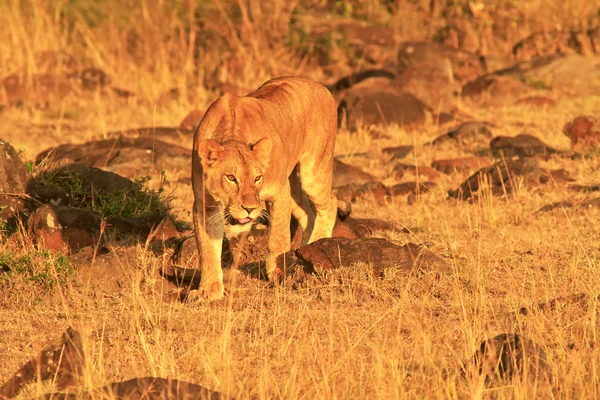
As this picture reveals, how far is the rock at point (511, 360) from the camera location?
15.3 ft

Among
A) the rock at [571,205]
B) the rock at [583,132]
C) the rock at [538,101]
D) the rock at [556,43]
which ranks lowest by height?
the rock at [571,205]

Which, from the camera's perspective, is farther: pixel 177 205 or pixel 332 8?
pixel 332 8

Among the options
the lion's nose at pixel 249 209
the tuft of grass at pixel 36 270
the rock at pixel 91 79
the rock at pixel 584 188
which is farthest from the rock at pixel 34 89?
the lion's nose at pixel 249 209

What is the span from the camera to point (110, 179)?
8789 millimetres

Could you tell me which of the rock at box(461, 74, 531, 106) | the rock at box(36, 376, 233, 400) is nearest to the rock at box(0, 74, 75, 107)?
the rock at box(461, 74, 531, 106)

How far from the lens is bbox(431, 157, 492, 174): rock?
11180mm

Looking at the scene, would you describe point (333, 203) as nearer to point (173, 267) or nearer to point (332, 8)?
point (173, 267)

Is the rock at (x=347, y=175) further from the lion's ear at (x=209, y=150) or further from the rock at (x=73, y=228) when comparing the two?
the lion's ear at (x=209, y=150)

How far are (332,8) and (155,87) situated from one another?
4519 millimetres

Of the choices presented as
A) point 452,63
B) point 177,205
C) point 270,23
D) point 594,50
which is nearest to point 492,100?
point 452,63

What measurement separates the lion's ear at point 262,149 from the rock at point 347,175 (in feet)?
14.5

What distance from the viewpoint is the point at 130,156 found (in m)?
11.7

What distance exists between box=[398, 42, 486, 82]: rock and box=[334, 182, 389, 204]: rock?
7.17 m

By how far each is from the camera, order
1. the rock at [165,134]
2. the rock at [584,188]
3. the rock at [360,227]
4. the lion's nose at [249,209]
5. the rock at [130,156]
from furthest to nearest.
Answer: the rock at [165,134], the rock at [130,156], the rock at [584,188], the rock at [360,227], the lion's nose at [249,209]
